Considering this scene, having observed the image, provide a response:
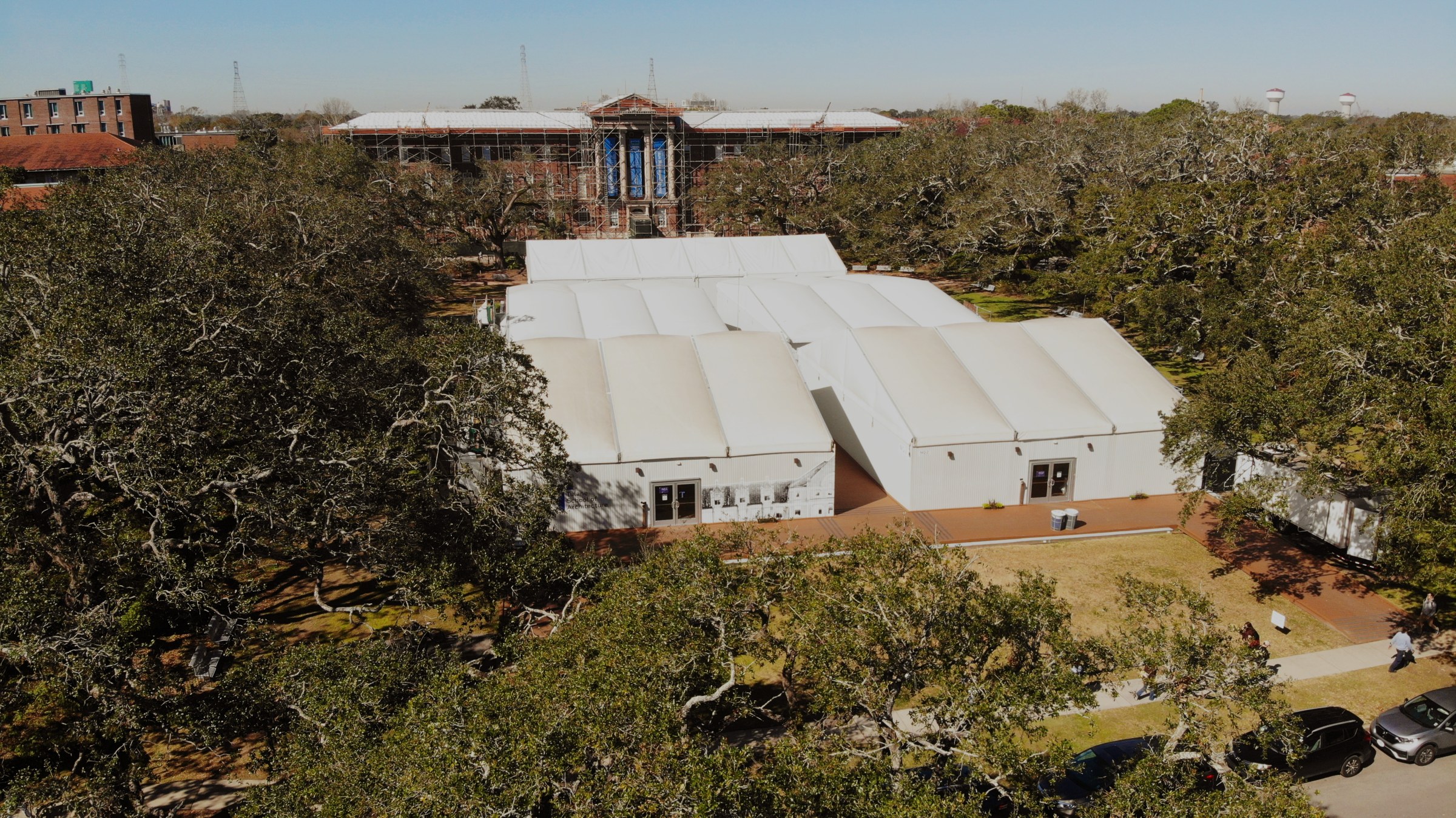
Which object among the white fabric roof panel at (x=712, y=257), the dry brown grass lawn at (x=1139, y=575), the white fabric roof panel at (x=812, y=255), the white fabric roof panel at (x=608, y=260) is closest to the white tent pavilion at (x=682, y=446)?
the dry brown grass lawn at (x=1139, y=575)

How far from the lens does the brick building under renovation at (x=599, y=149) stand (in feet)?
246

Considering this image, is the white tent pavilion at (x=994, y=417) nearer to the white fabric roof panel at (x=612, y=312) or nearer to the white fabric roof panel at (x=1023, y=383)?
the white fabric roof panel at (x=1023, y=383)

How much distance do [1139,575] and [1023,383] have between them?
8079mm

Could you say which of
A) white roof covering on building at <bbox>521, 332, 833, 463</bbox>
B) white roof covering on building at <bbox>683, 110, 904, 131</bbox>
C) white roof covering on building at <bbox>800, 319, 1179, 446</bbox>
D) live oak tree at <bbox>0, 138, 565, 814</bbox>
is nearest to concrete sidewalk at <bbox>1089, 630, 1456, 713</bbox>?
white roof covering on building at <bbox>800, 319, 1179, 446</bbox>

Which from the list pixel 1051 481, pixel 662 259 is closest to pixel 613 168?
pixel 662 259

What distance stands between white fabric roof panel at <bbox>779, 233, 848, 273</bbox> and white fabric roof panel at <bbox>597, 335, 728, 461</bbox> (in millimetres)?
23117

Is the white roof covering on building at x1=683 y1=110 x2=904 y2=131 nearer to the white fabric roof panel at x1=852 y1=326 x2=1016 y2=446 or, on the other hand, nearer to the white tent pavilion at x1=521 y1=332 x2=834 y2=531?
the white fabric roof panel at x1=852 y1=326 x2=1016 y2=446

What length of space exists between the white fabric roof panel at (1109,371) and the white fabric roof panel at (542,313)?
17585 mm

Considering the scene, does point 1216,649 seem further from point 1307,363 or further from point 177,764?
point 177,764

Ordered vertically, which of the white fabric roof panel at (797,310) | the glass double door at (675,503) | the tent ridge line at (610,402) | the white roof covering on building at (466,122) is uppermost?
the white roof covering on building at (466,122)

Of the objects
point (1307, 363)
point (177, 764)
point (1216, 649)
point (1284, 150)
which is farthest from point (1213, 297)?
point (177, 764)

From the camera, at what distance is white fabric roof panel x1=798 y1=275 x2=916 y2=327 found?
37219mm

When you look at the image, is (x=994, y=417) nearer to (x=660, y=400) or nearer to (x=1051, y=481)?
(x=1051, y=481)

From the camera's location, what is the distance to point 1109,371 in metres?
29.8
